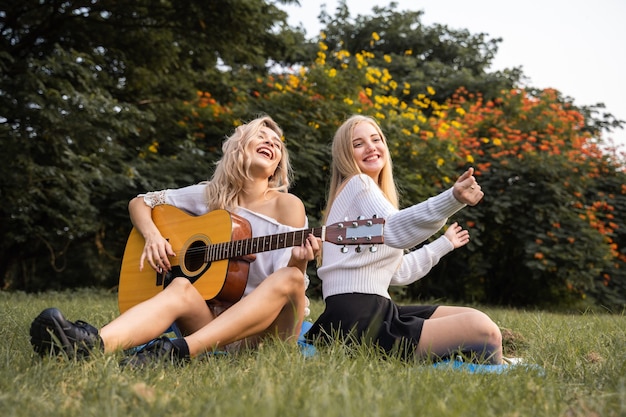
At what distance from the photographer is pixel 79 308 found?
4527mm

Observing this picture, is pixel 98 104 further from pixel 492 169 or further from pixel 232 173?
pixel 492 169

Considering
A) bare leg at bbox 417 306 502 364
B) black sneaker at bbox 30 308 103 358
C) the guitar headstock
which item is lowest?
bare leg at bbox 417 306 502 364

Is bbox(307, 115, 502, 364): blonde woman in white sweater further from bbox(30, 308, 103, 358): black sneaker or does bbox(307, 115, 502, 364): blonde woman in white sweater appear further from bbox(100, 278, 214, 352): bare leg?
bbox(30, 308, 103, 358): black sneaker

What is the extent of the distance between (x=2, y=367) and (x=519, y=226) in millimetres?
7202

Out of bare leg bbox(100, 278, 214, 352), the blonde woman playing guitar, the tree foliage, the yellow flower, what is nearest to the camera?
the blonde woman playing guitar

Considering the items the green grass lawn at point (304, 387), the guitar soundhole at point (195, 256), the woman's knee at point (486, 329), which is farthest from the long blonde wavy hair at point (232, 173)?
the woman's knee at point (486, 329)

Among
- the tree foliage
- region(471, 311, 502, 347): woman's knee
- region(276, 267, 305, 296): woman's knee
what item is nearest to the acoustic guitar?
region(276, 267, 305, 296): woman's knee

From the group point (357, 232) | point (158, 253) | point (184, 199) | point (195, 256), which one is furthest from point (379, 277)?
point (184, 199)

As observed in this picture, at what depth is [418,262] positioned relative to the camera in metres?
3.03

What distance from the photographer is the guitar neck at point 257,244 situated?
2.53 m

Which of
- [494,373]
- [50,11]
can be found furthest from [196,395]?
[50,11]

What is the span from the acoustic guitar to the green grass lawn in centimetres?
40

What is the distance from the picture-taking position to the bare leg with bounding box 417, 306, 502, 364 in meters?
2.45

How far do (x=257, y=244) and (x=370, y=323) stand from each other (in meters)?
0.59
